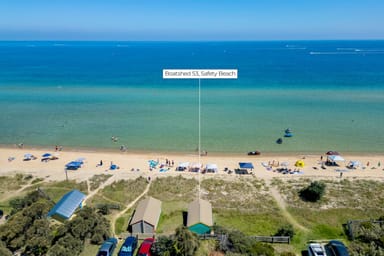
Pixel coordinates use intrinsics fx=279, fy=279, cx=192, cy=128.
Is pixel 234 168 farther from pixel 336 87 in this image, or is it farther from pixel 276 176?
pixel 336 87

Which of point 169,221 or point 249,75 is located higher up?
point 249,75

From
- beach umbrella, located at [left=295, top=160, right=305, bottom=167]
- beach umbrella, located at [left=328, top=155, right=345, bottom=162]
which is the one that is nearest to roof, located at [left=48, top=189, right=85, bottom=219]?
beach umbrella, located at [left=295, top=160, right=305, bottom=167]

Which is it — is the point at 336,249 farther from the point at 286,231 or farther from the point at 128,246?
the point at 128,246

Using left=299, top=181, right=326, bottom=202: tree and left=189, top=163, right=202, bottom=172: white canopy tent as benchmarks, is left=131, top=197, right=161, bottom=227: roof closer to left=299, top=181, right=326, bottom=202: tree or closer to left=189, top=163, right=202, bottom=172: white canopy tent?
left=189, top=163, right=202, bottom=172: white canopy tent

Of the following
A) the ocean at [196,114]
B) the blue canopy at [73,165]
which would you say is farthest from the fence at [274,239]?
the blue canopy at [73,165]

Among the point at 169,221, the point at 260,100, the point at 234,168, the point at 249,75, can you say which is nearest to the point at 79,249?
the point at 169,221
